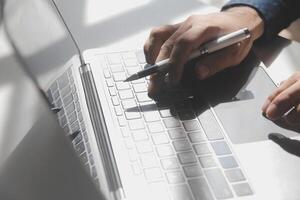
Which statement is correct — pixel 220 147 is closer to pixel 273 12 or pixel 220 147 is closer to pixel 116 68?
pixel 116 68

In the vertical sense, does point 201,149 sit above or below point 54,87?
below

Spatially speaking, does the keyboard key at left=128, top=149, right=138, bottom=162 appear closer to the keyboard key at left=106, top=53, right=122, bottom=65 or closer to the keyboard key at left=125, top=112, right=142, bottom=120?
the keyboard key at left=125, top=112, right=142, bottom=120

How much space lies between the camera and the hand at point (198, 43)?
571 mm

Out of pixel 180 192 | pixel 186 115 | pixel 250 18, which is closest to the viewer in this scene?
pixel 180 192

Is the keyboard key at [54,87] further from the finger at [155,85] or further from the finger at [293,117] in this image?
the finger at [293,117]

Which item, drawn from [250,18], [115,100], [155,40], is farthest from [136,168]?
[250,18]

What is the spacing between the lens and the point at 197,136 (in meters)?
0.51

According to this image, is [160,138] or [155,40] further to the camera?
[155,40]

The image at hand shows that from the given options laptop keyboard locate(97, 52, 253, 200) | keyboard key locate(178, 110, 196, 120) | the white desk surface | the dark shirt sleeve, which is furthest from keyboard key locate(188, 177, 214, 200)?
the dark shirt sleeve

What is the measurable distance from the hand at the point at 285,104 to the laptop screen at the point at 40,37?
0.27 m

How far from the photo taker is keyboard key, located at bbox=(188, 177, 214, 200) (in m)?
0.44

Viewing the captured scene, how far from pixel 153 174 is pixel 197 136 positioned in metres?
0.08

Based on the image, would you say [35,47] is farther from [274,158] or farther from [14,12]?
[274,158]

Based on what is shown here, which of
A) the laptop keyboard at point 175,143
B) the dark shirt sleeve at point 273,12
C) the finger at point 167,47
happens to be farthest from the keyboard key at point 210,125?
the dark shirt sleeve at point 273,12
